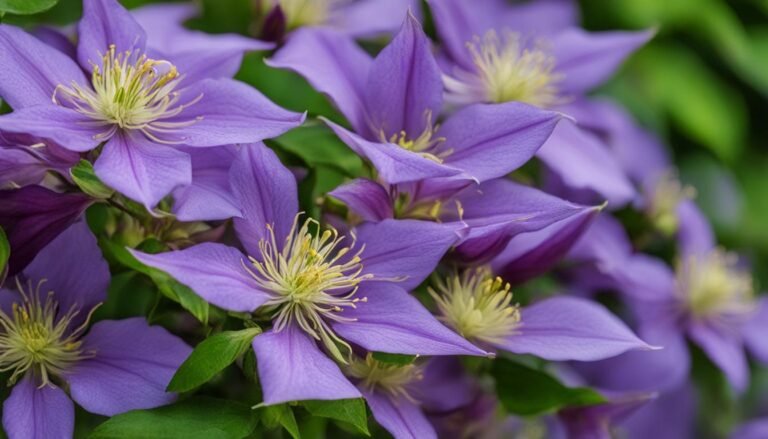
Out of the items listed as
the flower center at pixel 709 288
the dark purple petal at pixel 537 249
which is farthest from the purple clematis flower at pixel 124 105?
the flower center at pixel 709 288

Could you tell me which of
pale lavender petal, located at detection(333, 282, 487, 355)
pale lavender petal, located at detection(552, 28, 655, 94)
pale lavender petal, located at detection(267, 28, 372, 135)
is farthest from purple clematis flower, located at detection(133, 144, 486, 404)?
pale lavender petal, located at detection(552, 28, 655, 94)

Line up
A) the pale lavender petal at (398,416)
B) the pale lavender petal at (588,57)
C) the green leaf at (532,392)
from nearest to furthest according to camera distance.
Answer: the pale lavender petal at (398,416) → the green leaf at (532,392) → the pale lavender petal at (588,57)

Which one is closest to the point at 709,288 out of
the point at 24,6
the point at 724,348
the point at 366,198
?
the point at 724,348

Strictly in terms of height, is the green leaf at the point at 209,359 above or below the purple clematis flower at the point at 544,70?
below

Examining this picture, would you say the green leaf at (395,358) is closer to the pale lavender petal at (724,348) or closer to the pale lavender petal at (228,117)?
the pale lavender petal at (228,117)

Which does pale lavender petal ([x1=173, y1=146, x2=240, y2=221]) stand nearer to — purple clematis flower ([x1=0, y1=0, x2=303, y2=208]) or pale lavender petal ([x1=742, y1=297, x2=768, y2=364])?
purple clematis flower ([x1=0, y1=0, x2=303, y2=208])

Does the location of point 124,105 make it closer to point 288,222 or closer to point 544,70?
point 288,222

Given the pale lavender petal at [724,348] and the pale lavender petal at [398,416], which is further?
the pale lavender petal at [724,348]
